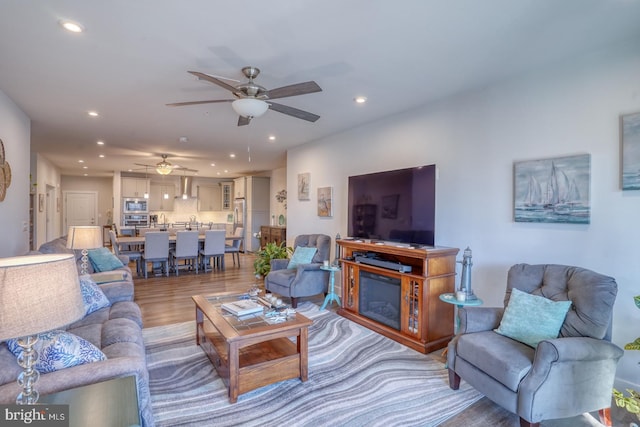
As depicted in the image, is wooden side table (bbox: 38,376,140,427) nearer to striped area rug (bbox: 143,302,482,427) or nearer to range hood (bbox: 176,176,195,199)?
striped area rug (bbox: 143,302,482,427)

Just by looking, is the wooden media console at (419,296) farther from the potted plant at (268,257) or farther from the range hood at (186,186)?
the range hood at (186,186)

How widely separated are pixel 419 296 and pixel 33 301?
117 inches

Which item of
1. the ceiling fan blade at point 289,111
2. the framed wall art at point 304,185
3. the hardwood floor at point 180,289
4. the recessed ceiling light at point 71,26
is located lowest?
the hardwood floor at point 180,289

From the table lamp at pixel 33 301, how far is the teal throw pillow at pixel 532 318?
2.61 metres

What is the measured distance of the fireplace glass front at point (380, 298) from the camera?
3566 millimetres

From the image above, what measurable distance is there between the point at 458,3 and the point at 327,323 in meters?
3.40

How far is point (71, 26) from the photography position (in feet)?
7.39

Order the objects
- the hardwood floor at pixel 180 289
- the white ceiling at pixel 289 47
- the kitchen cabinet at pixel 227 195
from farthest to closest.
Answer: the kitchen cabinet at pixel 227 195 < the hardwood floor at pixel 180 289 < the white ceiling at pixel 289 47

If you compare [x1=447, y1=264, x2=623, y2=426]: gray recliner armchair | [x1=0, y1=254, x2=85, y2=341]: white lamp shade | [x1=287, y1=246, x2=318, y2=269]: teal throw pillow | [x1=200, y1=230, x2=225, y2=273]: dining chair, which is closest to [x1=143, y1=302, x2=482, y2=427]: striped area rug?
[x1=447, y1=264, x2=623, y2=426]: gray recliner armchair

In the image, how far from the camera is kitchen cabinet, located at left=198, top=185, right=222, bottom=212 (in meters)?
11.6

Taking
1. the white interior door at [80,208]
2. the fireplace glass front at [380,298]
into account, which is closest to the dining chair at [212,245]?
the fireplace glass front at [380,298]

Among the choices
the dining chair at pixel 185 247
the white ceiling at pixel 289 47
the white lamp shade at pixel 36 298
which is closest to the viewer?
the white lamp shade at pixel 36 298

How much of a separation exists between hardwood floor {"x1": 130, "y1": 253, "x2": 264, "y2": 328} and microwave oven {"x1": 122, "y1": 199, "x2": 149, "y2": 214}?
175 inches

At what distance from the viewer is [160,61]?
277cm
